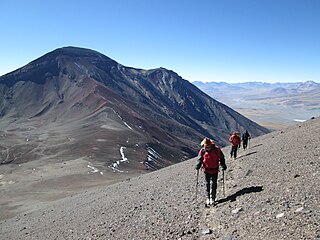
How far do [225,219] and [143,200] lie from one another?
701cm

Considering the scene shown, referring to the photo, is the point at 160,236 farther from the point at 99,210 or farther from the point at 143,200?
the point at 99,210

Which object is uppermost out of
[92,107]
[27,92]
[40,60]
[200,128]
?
[40,60]

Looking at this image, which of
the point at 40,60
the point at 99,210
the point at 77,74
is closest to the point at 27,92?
the point at 77,74

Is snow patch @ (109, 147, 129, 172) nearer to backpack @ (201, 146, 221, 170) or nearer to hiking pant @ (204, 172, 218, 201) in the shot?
hiking pant @ (204, 172, 218, 201)

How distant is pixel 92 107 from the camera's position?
118 metres

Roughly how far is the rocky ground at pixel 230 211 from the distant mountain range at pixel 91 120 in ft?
126

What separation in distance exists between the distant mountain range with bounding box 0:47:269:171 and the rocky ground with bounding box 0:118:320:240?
126 ft

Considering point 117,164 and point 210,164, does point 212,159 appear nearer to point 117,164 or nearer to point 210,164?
point 210,164

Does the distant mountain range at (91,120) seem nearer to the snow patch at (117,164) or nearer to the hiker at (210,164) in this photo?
the snow patch at (117,164)

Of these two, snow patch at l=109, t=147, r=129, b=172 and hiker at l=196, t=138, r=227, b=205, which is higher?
hiker at l=196, t=138, r=227, b=205

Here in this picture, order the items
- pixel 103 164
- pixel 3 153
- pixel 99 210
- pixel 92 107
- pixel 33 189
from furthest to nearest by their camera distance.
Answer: pixel 92 107 → pixel 3 153 → pixel 103 164 → pixel 33 189 → pixel 99 210

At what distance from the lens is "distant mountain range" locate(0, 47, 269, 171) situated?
70844 mm

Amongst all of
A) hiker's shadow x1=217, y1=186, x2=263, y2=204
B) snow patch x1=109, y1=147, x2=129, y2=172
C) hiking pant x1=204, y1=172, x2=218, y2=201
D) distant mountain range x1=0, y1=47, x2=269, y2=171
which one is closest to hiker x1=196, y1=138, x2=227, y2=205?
hiking pant x1=204, y1=172, x2=218, y2=201

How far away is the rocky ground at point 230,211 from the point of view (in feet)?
28.8
